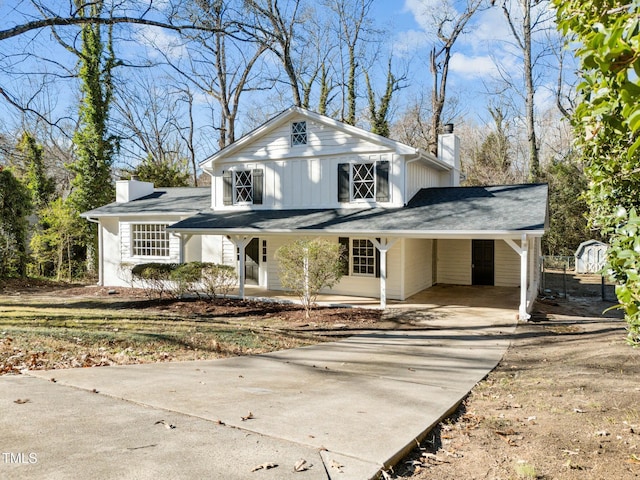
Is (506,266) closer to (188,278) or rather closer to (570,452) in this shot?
(188,278)

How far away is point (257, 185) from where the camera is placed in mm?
16828

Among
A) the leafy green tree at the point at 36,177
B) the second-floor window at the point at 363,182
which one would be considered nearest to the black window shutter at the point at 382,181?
the second-floor window at the point at 363,182

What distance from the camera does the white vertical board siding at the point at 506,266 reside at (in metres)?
17.1

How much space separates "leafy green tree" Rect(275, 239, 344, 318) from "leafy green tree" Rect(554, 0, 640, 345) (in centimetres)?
720

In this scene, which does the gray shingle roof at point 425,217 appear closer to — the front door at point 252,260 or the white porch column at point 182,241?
the white porch column at point 182,241

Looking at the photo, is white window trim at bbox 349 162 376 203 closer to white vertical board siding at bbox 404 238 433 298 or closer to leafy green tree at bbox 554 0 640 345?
white vertical board siding at bbox 404 238 433 298

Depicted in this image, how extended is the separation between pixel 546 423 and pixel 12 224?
20745 mm

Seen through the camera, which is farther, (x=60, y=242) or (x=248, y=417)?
(x=60, y=242)

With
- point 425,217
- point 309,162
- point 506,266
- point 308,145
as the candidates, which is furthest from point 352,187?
point 506,266

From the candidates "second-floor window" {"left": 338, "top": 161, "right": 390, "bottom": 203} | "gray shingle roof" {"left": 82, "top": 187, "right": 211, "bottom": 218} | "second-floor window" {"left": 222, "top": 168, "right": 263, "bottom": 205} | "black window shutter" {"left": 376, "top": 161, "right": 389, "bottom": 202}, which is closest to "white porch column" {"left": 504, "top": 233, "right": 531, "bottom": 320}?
"black window shutter" {"left": 376, "top": 161, "right": 389, "bottom": 202}

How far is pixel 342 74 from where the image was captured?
30844 mm

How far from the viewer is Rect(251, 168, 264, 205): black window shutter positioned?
16.8 metres

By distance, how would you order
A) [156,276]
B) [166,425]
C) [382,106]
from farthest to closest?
[382,106] → [156,276] → [166,425]

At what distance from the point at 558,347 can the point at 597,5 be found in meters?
7.26
